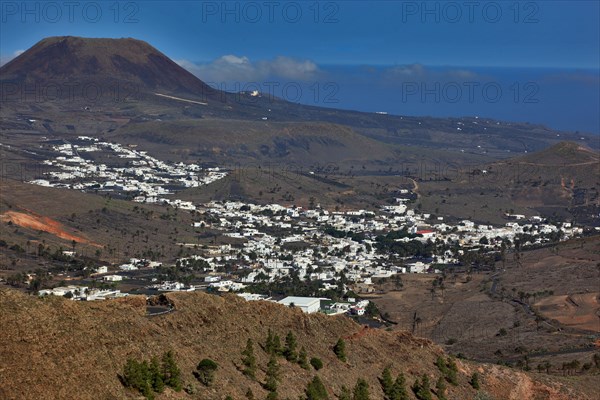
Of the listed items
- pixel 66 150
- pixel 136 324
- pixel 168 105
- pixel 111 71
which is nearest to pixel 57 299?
pixel 136 324

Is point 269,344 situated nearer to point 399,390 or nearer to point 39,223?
point 399,390

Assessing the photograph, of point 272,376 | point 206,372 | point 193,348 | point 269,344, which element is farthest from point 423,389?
point 206,372

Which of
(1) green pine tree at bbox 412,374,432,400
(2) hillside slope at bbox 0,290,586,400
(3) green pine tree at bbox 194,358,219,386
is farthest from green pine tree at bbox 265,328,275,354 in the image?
(1) green pine tree at bbox 412,374,432,400

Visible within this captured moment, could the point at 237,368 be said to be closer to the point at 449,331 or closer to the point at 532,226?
the point at 449,331

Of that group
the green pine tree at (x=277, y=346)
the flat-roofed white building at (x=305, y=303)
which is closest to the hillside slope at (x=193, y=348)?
the green pine tree at (x=277, y=346)

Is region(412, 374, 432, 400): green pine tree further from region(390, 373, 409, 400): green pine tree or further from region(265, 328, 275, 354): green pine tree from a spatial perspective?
region(265, 328, 275, 354): green pine tree

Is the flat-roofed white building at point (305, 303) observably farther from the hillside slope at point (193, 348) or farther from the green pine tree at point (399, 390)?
the green pine tree at point (399, 390)
